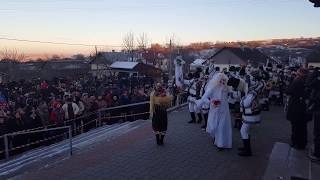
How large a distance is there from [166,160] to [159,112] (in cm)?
186

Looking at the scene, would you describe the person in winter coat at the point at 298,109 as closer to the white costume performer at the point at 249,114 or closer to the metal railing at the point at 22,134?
the white costume performer at the point at 249,114

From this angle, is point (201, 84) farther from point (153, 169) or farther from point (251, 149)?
point (153, 169)

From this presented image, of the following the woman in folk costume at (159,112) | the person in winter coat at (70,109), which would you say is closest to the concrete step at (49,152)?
the person in winter coat at (70,109)

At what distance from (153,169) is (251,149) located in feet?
9.17

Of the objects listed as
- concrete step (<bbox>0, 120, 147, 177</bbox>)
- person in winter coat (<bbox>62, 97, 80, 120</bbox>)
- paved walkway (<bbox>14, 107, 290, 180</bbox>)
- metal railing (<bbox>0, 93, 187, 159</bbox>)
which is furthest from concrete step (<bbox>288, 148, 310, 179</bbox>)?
person in winter coat (<bbox>62, 97, 80, 120</bbox>)

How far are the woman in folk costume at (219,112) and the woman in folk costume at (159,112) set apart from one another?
3.79 feet

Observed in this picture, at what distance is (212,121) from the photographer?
410 inches

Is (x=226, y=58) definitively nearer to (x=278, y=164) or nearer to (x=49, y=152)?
(x=49, y=152)

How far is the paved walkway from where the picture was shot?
8.42 meters

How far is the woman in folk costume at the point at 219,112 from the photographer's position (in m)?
10.2

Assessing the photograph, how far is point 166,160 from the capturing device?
30.8 feet

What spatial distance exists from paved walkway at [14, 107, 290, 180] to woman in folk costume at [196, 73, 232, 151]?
308 mm

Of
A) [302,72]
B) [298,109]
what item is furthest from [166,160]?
[302,72]

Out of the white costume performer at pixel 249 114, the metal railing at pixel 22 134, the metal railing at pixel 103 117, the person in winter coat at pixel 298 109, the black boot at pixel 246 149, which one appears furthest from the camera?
the metal railing at pixel 103 117
